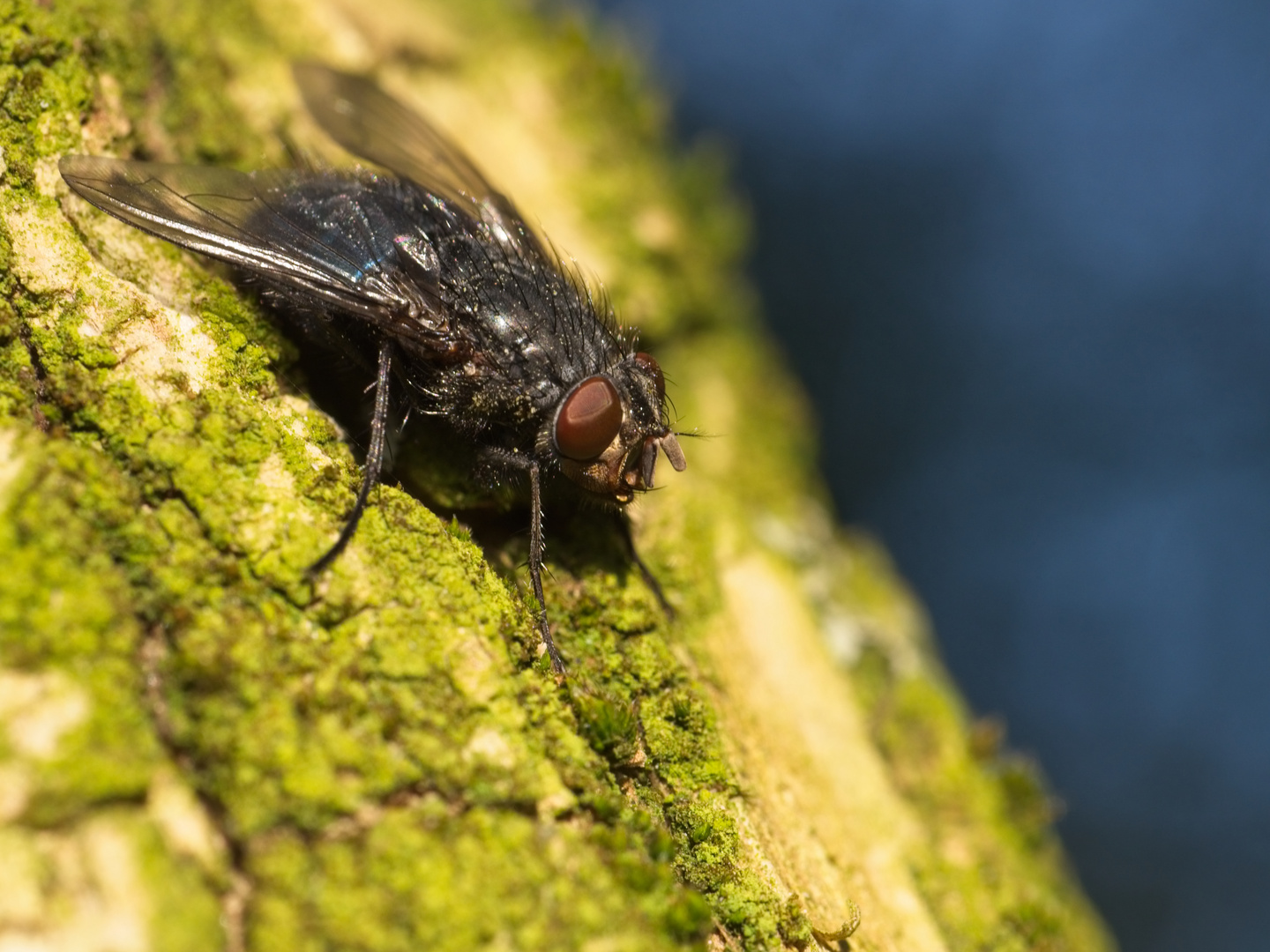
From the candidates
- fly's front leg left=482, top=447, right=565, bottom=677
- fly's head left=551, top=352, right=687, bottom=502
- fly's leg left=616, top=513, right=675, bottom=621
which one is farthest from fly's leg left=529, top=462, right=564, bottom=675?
fly's leg left=616, top=513, right=675, bottom=621

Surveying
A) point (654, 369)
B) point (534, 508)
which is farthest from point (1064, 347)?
point (534, 508)

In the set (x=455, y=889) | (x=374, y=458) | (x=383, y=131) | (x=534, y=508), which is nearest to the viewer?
(x=455, y=889)

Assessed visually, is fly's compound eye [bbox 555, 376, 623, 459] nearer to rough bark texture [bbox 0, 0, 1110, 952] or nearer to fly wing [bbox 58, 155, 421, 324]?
rough bark texture [bbox 0, 0, 1110, 952]

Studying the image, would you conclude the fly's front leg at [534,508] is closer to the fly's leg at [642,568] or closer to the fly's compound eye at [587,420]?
the fly's compound eye at [587,420]

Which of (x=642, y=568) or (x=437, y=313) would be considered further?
(x=642, y=568)

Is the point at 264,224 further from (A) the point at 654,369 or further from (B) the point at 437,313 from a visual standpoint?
(A) the point at 654,369

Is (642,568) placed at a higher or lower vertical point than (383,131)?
lower
